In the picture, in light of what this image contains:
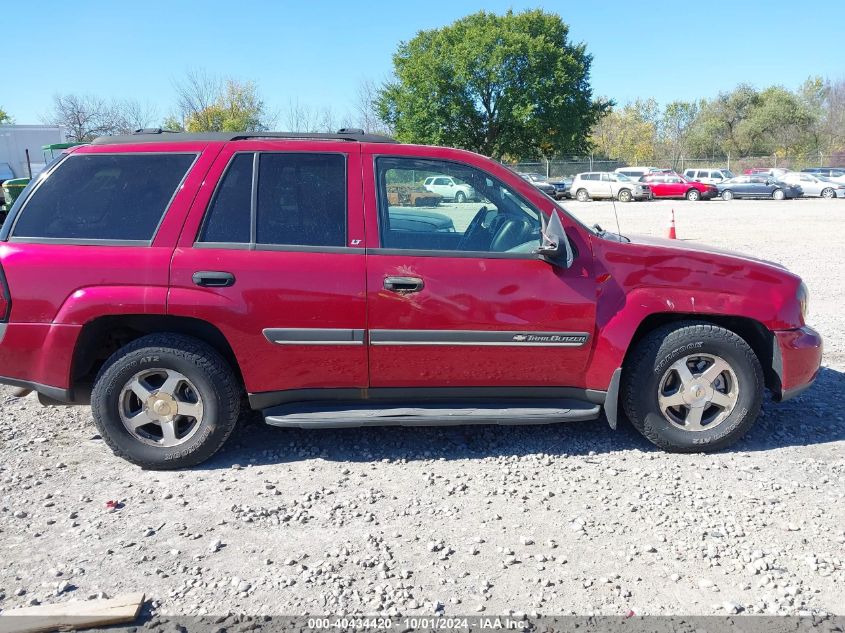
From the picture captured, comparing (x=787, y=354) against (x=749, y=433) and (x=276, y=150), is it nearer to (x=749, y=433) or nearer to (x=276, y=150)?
(x=749, y=433)

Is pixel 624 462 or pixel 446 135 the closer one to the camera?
pixel 624 462

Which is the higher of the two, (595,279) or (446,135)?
(446,135)

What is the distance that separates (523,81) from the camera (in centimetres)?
4766

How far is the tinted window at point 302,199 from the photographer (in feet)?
12.6

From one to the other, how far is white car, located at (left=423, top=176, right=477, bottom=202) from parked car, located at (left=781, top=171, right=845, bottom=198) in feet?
118

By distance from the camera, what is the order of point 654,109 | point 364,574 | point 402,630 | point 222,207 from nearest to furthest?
point 402,630 → point 364,574 → point 222,207 → point 654,109

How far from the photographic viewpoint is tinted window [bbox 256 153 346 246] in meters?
3.84

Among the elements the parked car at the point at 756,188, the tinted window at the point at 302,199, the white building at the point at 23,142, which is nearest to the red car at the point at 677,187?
the parked car at the point at 756,188

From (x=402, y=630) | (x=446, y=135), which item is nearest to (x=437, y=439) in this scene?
(x=402, y=630)

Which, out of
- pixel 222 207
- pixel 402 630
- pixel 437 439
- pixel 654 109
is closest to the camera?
pixel 402 630

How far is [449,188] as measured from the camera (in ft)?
13.0

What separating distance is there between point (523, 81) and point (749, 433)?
4684 cm

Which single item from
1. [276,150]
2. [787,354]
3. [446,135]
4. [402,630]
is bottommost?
[402,630]

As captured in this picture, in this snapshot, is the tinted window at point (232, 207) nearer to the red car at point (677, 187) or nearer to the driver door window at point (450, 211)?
the driver door window at point (450, 211)
